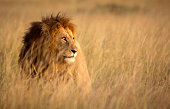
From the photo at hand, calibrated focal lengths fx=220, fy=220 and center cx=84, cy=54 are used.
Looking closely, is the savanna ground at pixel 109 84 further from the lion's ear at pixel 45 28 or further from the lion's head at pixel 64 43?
the lion's ear at pixel 45 28

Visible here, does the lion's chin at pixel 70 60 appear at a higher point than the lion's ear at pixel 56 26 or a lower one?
lower

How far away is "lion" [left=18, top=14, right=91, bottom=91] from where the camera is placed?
11.6ft

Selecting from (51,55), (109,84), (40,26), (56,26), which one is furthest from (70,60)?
(109,84)

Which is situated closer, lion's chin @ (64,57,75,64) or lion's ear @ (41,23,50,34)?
lion's chin @ (64,57,75,64)

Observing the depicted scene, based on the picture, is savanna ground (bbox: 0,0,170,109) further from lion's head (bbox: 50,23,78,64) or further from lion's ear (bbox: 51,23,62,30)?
lion's ear (bbox: 51,23,62,30)

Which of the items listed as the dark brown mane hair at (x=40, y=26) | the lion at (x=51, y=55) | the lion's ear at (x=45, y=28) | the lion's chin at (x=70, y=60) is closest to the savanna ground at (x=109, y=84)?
the lion at (x=51, y=55)

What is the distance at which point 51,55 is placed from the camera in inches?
141

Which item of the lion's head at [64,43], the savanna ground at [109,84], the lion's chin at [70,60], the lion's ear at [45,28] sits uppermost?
the lion's ear at [45,28]

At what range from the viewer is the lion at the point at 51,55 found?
3.53m

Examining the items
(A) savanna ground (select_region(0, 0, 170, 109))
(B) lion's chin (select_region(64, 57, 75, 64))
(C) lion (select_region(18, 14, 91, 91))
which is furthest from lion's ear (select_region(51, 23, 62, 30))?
(A) savanna ground (select_region(0, 0, 170, 109))

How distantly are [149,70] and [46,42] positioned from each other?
2232mm

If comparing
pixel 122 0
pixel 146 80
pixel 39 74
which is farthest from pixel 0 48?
pixel 122 0

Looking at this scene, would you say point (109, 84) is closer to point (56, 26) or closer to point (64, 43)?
point (64, 43)

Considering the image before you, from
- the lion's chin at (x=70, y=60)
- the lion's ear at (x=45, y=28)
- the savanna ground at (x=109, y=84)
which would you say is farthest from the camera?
the lion's ear at (x=45, y=28)
